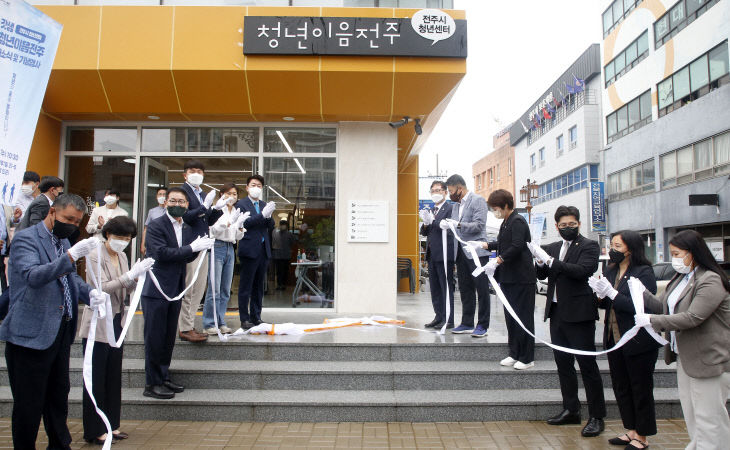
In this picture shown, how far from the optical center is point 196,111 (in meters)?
8.08

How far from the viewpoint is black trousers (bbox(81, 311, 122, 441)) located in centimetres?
394

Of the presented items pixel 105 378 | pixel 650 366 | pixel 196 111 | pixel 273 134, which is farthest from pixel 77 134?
pixel 650 366

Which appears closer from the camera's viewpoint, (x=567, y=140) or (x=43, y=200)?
(x=43, y=200)

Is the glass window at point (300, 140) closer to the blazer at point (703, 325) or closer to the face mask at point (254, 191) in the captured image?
the face mask at point (254, 191)

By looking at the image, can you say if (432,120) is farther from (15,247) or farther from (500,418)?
(15,247)

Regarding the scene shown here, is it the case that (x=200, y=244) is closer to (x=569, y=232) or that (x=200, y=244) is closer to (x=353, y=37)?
(x=569, y=232)

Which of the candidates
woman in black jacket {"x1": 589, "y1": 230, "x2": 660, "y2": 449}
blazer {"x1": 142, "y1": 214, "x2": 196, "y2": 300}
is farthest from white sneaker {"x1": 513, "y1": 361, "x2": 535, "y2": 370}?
blazer {"x1": 142, "y1": 214, "x2": 196, "y2": 300}

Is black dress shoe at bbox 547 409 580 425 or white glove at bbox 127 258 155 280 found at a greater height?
white glove at bbox 127 258 155 280

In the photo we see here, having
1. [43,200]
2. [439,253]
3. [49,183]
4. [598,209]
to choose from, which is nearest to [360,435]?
[439,253]

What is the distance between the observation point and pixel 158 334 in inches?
178

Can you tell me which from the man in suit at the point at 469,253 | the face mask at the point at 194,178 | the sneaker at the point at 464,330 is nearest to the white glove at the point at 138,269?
the face mask at the point at 194,178

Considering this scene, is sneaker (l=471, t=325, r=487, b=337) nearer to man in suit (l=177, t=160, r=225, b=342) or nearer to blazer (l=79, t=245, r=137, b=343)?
man in suit (l=177, t=160, r=225, b=342)

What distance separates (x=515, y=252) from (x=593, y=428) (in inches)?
67.6

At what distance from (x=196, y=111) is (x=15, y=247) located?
5202 millimetres
